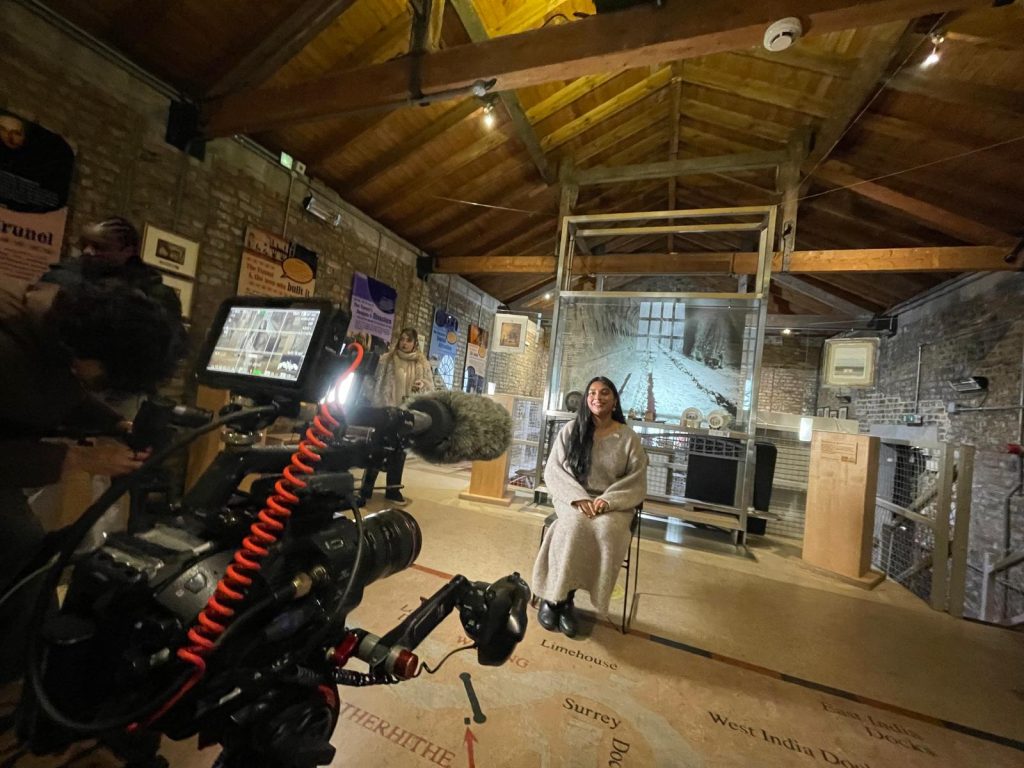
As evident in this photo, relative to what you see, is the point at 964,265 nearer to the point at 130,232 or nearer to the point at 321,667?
the point at 321,667

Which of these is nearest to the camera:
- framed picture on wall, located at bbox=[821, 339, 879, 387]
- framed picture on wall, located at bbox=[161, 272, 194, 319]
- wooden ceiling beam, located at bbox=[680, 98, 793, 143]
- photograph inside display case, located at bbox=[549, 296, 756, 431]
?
framed picture on wall, located at bbox=[161, 272, 194, 319]

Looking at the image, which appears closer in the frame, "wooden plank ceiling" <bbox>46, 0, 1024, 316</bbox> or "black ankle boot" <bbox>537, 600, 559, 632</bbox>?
"black ankle boot" <bbox>537, 600, 559, 632</bbox>

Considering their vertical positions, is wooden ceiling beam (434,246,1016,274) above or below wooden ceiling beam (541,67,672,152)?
below

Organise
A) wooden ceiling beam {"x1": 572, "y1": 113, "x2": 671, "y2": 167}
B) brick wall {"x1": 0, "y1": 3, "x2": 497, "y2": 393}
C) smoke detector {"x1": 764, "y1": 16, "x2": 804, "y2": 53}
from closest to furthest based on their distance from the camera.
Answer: smoke detector {"x1": 764, "y1": 16, "x2": 804, "y2": 53} → brick wall {"x1": 0, "y1": 3, "x2": 497, "y2": 393} → wooden ceiling beam {"x1": 572, "y1": 113, "x2": 671, "y2": 167}

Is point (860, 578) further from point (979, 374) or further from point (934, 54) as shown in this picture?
point (934, 54)

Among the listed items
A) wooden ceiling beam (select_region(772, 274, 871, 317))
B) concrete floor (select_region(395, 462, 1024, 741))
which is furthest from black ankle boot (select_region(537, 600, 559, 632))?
wooden ceiling beam (select_region(772, 274, 871, 317))

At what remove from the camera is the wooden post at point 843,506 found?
118 inches

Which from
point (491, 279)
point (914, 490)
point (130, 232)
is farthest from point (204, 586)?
point (491, 279)

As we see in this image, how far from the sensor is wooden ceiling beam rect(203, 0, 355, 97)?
9.21 ft

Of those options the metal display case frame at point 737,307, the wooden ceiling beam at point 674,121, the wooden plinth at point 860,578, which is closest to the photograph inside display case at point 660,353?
the metal display case frame at point 737,307

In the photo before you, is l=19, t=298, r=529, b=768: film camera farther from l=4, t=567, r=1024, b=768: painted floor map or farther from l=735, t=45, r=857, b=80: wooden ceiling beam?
l=735, t=45, r=857, b=80: wooden ceiling beam

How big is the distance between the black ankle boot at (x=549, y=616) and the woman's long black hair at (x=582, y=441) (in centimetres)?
66

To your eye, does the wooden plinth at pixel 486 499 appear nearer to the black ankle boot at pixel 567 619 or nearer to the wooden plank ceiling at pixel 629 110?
the black ankle boot at pixel 567 619

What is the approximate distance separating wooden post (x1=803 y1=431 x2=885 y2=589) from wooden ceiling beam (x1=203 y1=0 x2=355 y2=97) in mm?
4811
